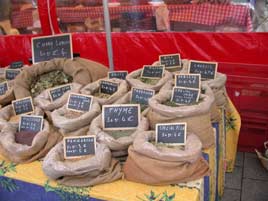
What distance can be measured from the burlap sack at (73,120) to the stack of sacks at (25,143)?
6 cm

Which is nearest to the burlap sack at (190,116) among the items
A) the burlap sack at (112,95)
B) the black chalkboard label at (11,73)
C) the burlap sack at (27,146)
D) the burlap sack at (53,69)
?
the burlap sack at (112,95)

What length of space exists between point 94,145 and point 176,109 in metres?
0.41

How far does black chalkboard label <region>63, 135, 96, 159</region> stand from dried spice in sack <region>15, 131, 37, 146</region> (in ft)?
0.76

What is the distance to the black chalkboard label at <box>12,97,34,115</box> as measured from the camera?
6.18 feet

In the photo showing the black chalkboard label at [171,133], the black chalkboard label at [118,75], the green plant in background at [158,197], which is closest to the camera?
the green plant in background at [158,197]

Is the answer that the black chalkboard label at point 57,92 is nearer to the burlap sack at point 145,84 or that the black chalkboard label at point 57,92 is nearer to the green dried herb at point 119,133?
the burlap sack at point 145,84

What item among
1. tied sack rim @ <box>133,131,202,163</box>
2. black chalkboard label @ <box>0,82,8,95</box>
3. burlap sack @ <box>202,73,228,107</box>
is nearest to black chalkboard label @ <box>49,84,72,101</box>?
black chalkboard label @ <box>0,82,8,95</box>

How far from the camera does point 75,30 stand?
3539 mm

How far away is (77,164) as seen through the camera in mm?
1357

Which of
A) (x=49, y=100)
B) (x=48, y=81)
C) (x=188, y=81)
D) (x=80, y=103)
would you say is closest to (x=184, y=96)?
(x=188, y=81)

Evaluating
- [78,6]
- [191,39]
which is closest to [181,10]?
[191,39]

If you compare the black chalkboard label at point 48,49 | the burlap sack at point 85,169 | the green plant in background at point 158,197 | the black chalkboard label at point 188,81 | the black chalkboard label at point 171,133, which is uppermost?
the black chalkboard label at point 48,49

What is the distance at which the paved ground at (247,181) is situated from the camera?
2.38m

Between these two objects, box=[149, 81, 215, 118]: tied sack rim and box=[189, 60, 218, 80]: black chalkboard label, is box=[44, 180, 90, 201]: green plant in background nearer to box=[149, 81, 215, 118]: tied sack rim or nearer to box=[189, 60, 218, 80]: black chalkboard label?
box=[149, 81, 215, 118]: tied sack rim
